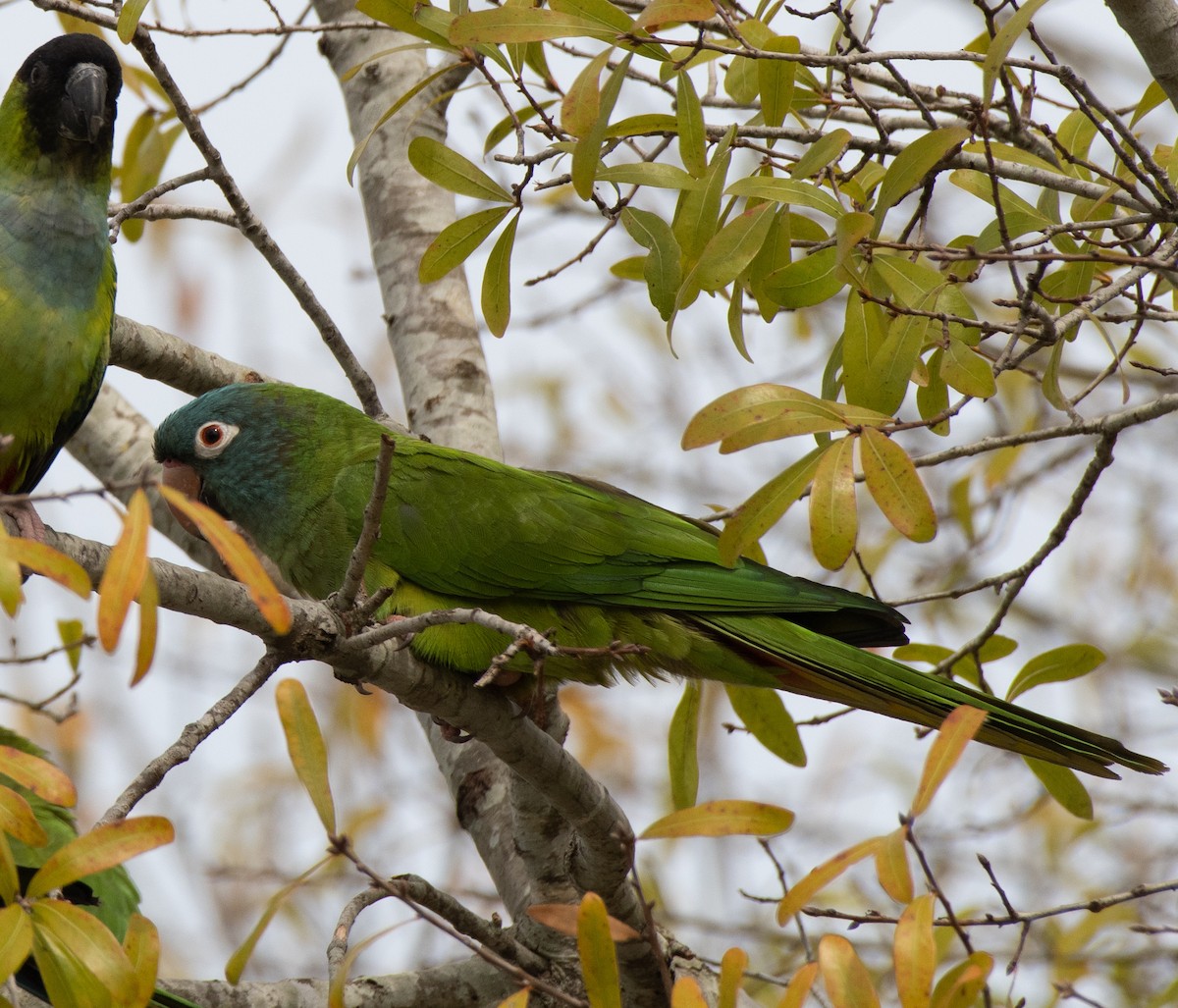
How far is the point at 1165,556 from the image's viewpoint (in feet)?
30.0

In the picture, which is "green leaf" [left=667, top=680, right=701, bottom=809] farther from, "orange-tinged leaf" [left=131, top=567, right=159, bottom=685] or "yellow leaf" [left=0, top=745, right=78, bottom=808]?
"orange-tinged leaf" [left=131, top=567, right=159, bottom=685]

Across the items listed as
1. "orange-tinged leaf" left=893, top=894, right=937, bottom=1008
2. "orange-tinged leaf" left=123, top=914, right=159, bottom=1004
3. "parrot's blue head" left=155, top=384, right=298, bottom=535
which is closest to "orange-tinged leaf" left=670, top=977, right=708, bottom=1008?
"orange-tinged leaf" left=893, top=894, right=937, bottom=1008

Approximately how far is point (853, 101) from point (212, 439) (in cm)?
234

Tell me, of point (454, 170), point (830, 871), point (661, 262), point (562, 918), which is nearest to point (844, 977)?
point (830, 871)

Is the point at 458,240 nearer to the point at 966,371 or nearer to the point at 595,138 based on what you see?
the point at 595,138

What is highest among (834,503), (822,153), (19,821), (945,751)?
(822,153)

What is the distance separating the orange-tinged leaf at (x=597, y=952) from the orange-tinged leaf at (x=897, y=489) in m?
0.95

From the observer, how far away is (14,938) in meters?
1.84

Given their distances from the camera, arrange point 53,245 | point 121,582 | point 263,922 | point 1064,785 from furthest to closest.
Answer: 1. point 53,245
2. point 1064,785
3. point 263,922
4. point 121,582

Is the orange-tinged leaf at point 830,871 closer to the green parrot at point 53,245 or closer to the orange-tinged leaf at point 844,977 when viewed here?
the orange-tinged leaf at point 844,977

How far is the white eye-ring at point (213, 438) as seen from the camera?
412 cm

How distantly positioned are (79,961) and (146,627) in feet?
1.92

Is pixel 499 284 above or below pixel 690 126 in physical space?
below

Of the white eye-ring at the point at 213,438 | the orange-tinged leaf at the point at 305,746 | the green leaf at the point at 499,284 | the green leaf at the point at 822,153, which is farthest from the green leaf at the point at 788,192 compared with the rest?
the white eye-ring at the point at 213,438
